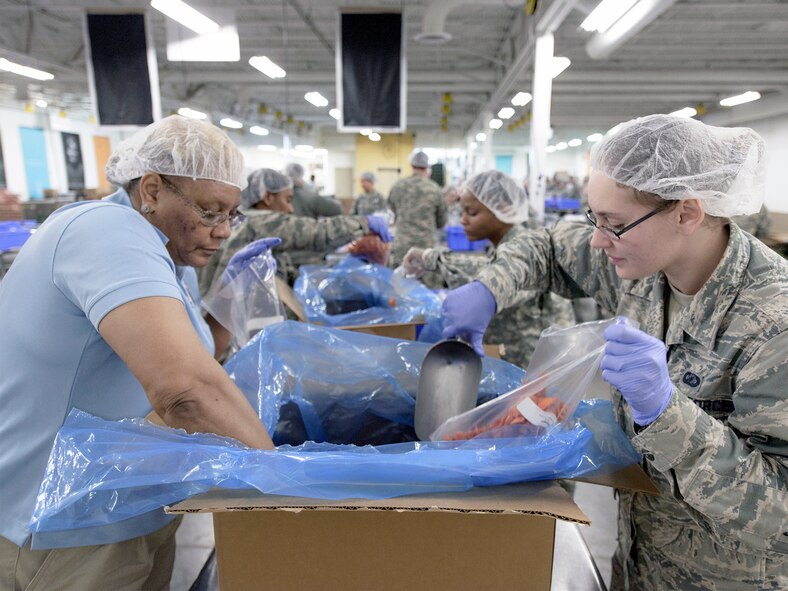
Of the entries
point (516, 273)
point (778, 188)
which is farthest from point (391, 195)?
point (778, 188)

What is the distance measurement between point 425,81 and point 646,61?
13.0 feet

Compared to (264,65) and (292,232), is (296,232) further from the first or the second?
(264,65)

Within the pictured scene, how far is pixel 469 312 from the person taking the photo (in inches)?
53.4

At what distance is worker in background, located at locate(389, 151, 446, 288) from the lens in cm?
545

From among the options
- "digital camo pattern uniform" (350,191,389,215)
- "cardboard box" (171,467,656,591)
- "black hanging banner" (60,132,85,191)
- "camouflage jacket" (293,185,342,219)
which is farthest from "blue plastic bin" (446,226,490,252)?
"black hanging banner" (60,132,85,191)

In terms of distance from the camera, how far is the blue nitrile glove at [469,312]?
1.36 meters

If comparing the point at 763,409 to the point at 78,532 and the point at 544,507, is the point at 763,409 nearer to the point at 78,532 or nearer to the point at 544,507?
the point at 544,507

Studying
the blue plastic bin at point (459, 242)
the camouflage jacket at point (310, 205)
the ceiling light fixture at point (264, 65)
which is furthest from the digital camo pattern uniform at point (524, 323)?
the blue plastic bin at point (459, 242)

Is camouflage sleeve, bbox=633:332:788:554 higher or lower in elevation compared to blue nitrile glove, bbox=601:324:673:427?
lower

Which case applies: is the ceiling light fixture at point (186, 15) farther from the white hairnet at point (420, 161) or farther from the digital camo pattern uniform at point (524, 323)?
the digital camo pattern uniform at point (524, 323)

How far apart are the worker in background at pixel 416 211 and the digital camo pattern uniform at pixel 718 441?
4.36 m

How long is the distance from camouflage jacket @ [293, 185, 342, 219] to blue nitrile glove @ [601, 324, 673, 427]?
14.6ft

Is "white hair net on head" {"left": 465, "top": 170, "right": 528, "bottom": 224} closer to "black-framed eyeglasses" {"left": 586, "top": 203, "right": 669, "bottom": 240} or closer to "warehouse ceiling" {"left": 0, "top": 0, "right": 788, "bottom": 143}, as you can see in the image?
"black-framed eyeglasses" {"left": 586, "top": 203, "right": 669, "bottom": 240}

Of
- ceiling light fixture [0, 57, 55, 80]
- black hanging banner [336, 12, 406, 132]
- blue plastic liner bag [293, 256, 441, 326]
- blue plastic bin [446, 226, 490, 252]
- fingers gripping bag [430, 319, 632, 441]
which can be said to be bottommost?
blue plastic bin [446, 226, 490, 252]
